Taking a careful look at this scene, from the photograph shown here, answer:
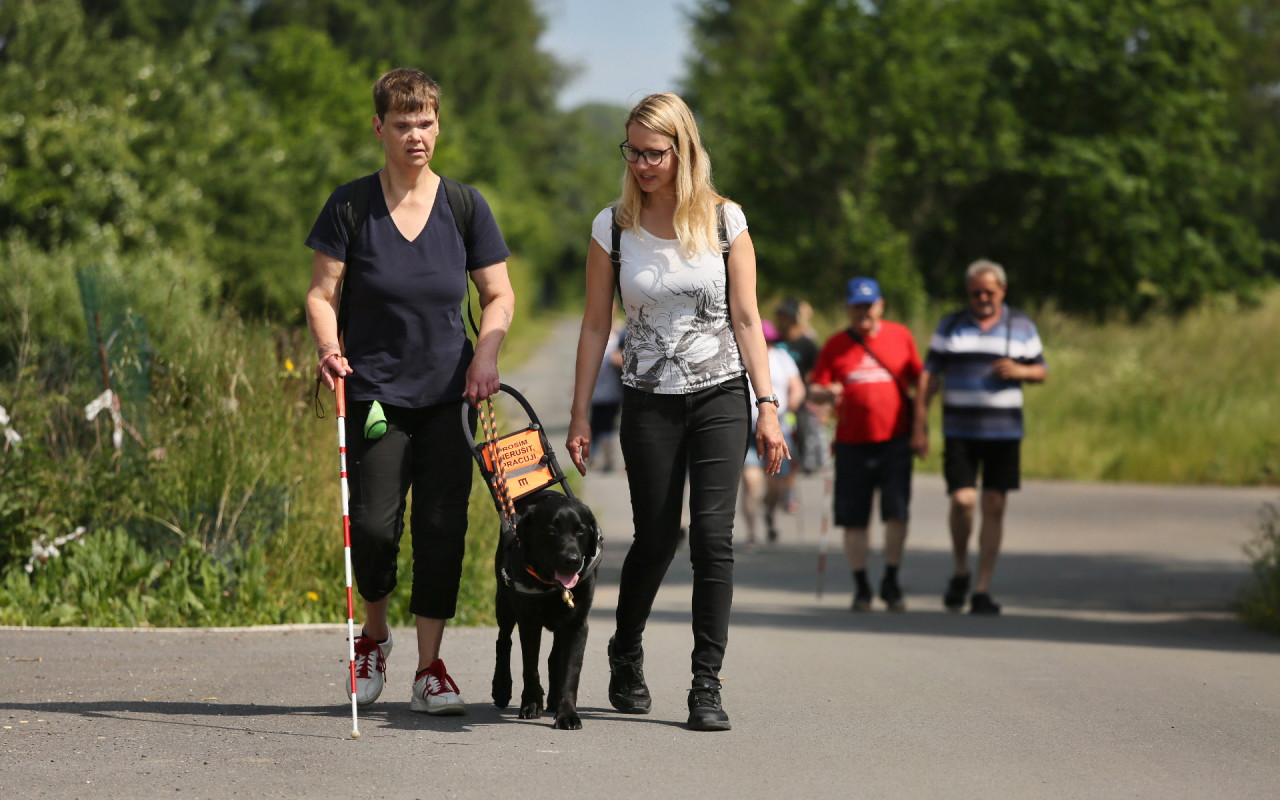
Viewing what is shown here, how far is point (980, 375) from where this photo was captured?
384 inches

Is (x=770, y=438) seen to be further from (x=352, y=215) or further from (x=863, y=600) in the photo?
(x=863, y=600)

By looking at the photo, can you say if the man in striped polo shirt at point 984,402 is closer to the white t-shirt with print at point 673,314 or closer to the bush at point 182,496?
the bush at point 182,496

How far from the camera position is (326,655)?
22.8 feet

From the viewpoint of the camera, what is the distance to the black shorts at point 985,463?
974cm

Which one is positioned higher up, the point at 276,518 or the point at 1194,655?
the point at 276,518

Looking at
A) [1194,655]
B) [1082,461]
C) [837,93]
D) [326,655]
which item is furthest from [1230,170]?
[326,655]

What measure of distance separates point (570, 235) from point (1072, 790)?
89.2 meters

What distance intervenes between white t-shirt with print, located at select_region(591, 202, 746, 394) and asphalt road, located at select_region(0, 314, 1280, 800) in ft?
3.99

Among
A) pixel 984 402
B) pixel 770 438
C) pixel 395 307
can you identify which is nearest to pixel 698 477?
pixel 770 438

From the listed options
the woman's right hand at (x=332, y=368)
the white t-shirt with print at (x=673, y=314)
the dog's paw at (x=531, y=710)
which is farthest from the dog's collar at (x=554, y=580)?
the woman's right hand at (x=332, y=368)

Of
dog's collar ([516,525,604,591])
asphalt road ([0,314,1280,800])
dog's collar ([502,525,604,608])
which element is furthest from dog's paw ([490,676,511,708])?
dog's collar ([516,525,604,591])

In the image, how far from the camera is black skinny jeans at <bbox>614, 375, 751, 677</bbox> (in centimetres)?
548

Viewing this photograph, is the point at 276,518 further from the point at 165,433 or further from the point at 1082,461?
the point at 1082,461

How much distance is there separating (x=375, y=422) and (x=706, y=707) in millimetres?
1485
